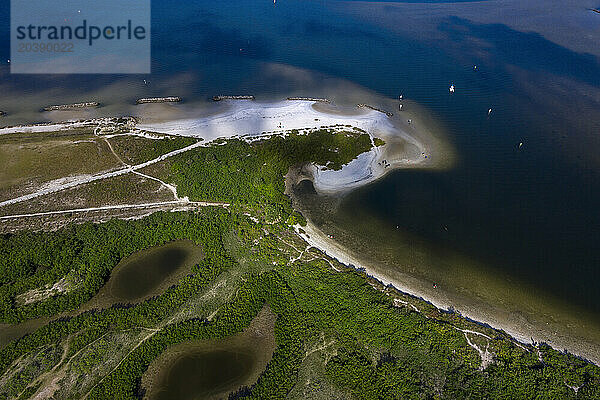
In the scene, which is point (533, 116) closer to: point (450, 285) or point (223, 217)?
point (450, 285)

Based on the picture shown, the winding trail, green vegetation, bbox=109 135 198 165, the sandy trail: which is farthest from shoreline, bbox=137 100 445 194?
the winding trail

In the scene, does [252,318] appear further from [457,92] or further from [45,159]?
[457,92]

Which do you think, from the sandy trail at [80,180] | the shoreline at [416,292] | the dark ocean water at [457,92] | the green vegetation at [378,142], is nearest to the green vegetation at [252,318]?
the shoreline at [416,292]

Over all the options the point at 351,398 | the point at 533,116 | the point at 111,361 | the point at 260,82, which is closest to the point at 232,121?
the point at 260,82

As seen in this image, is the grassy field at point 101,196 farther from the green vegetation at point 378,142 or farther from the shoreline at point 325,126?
the green vegetation at point 378,142

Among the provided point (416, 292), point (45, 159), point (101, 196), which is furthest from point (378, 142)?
point (45, 159)

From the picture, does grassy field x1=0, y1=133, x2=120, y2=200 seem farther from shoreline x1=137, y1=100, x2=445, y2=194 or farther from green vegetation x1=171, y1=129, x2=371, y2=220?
green vegetation x1=171, y1=129, x2=371, y2=220
